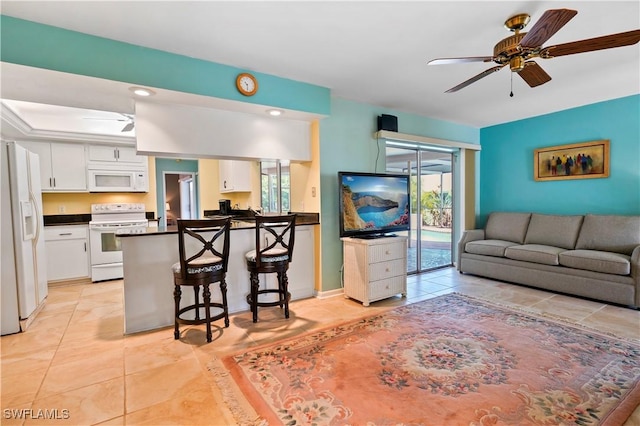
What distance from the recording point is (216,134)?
3.29 metres

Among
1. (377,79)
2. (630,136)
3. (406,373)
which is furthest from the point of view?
(630,136)

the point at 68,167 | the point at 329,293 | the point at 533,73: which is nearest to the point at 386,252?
the point at 329,293

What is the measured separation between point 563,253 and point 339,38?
377 cm

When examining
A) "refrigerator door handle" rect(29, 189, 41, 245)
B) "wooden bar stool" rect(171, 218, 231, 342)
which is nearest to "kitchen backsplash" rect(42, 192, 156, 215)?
"refrigerator door handle" rect(29, 189, 41, 245)

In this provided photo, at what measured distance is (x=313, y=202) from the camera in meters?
3.91

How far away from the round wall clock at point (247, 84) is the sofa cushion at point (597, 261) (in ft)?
13.9

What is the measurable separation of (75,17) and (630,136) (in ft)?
20.3

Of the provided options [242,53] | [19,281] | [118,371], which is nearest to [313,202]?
[242,53]

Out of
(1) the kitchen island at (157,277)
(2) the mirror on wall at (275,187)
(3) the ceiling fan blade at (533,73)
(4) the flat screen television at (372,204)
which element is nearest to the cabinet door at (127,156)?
(2) the mirror on wall at (275,187)

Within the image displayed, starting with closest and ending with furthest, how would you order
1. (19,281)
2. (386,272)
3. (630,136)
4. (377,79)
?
(19,281) → (377,79) → (386,272) → (630,136)

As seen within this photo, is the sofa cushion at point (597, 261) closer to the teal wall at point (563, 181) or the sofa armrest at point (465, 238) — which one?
the teal wall at point (563, 181)

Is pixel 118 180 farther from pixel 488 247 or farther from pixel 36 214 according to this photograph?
pixel 488 247

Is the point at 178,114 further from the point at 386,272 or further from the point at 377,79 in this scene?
the point at 386,272

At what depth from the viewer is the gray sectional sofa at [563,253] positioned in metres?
3.39
